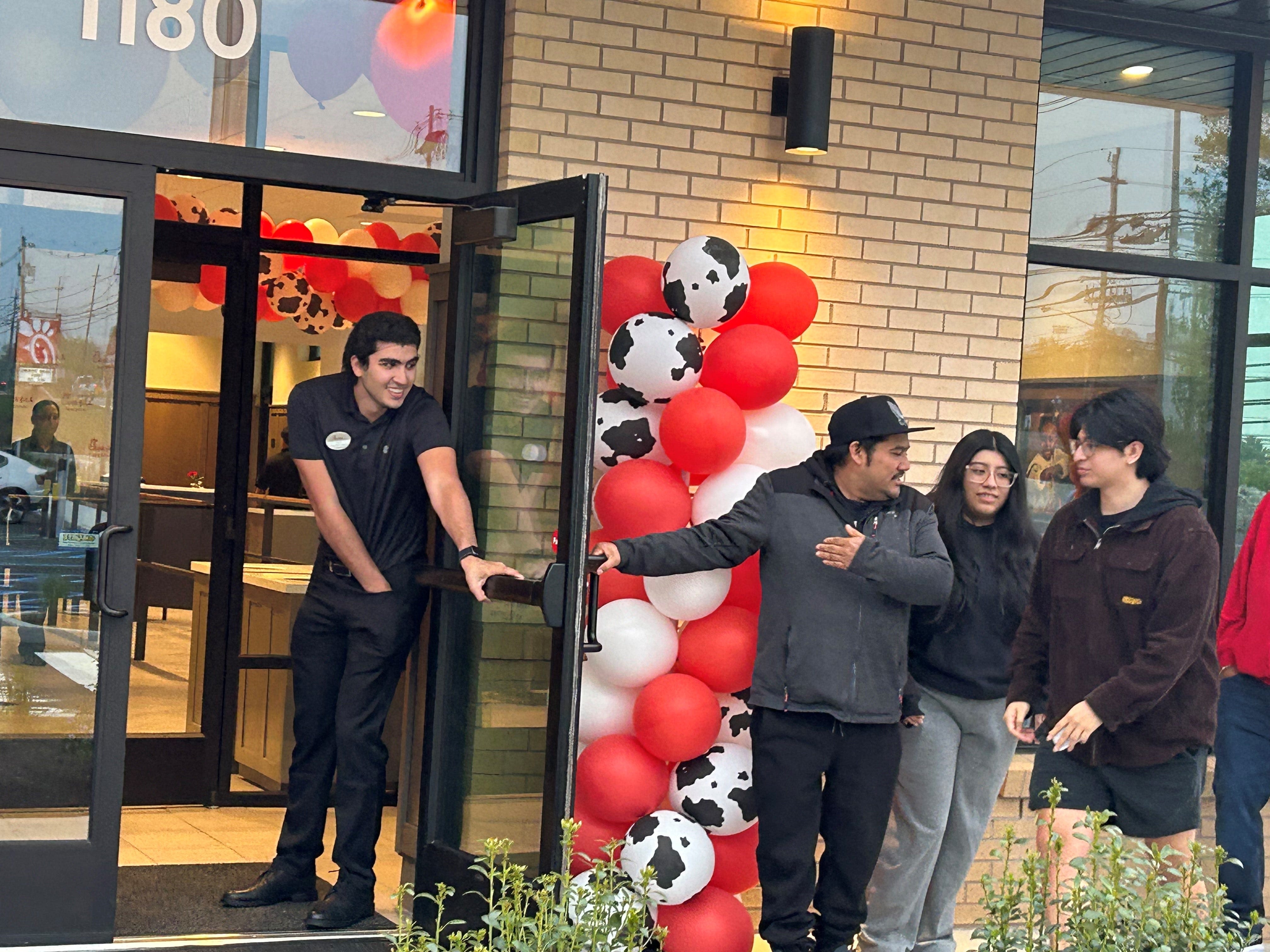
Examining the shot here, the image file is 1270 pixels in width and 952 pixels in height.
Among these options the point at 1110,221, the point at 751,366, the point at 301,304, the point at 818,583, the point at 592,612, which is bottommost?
the point at 592,612

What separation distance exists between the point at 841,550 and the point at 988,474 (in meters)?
0.65

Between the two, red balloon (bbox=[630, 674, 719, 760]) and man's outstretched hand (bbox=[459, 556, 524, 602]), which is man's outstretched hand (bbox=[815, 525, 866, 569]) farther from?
man's outstretched hand (bbox=[459, 556, 524, 602])

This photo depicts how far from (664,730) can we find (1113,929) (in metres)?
1.90

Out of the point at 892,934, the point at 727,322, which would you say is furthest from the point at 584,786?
the point at 727,322

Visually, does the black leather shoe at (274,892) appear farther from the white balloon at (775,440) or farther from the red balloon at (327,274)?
the red balloon at (327,274)

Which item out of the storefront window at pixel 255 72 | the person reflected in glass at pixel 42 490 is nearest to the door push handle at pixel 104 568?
the person reflected in glass at pixel 42 490

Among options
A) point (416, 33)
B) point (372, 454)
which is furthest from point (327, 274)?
point (372, 454)

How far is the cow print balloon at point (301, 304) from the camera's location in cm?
670

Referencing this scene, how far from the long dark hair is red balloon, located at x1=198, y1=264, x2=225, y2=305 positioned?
3284 millimetres

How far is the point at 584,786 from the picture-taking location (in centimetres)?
429

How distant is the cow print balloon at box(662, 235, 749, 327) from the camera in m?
4.37

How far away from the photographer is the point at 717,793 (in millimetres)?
4266

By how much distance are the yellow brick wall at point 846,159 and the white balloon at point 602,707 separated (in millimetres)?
1287

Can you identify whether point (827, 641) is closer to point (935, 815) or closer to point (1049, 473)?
point (935, 815)
